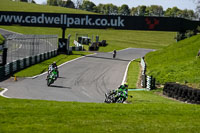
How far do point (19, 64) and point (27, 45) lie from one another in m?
4.49

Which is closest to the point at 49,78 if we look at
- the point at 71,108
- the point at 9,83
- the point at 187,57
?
the point at 9,83

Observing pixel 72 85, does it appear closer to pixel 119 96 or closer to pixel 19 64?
pixel 19 64

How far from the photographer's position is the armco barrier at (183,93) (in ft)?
66.2

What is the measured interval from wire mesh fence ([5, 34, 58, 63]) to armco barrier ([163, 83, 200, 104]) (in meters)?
15.0

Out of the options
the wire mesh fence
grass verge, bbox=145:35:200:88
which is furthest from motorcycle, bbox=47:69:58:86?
grass verge, bbox=145:35:200:88

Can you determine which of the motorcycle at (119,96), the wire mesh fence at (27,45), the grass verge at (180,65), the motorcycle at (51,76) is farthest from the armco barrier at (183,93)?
the wire mesh fence at (27,45)

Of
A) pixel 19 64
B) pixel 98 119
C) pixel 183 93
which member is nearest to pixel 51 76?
pixel 19 64

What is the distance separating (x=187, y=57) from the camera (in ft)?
140

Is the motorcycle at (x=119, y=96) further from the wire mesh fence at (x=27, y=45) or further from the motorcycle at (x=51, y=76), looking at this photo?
the wire mesh fence at (x=27, y=45)

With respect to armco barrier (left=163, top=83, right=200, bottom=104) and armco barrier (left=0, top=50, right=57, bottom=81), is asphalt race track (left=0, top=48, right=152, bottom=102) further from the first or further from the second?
armco barrier (left=163, top=83, right=200, bottom=104)

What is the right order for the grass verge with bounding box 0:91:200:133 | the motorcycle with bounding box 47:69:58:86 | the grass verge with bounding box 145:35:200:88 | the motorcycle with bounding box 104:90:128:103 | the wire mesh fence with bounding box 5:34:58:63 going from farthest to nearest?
the wire mesh fence with bounding box 5:34:58:63 → the grass verge with bounding box 145:35:200:88 → the motorcycle with bounding box 47:69:58:86 → the motorcycle with bounding box 104:90:128:103 → the grass verge with bounding box 0:91:200:133

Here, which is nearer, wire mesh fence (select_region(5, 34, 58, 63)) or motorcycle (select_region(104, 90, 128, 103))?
motorcycle (select_region(104, 90, 128, 103))

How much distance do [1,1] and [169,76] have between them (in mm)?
114861

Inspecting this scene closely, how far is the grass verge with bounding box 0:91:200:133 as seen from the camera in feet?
31.5
